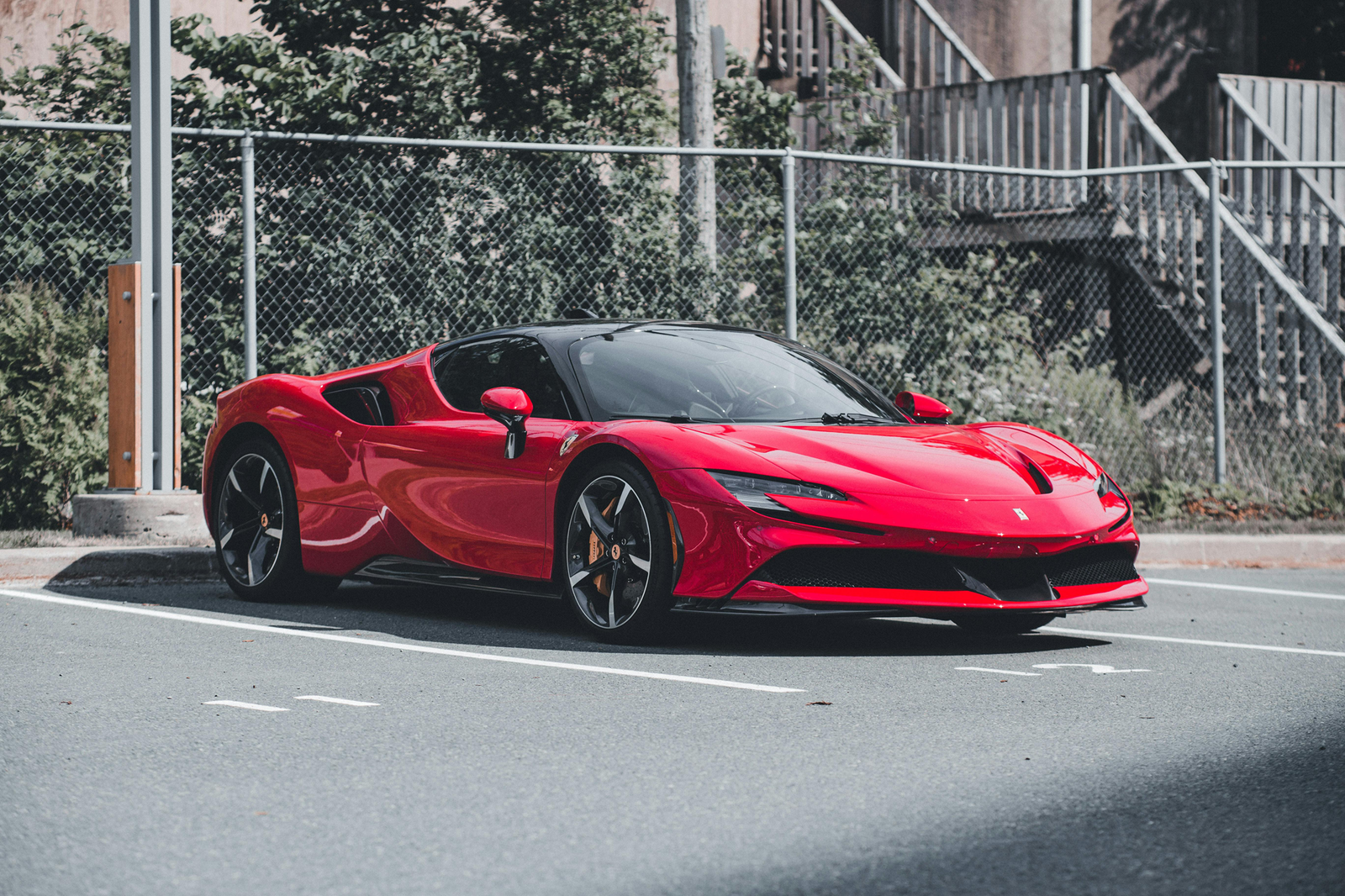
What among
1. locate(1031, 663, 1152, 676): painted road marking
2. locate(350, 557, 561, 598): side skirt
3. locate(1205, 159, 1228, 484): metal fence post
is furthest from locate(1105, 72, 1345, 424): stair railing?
locate(350, 557, 561, 598): side skirt

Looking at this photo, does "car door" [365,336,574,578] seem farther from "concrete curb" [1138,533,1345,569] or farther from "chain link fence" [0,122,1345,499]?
"concrete curb" [1138,533,1345,569]

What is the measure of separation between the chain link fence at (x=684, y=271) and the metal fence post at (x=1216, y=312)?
0.14 meters

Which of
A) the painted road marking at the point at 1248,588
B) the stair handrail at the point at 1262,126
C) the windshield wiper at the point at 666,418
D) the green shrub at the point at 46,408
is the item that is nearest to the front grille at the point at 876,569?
the windshield wiper at the point at 666,418

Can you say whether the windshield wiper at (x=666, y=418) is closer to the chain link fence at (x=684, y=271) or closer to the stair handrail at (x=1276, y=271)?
the chain link fence at (x=684, y=271)

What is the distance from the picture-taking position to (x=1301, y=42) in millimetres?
22891

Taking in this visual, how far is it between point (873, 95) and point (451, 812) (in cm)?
1291

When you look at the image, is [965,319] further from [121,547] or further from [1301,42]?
[1301,42]

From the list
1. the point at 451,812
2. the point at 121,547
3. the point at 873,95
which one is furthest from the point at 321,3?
the point at 451,812

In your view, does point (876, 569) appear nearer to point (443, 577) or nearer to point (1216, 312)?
point (443, 577)

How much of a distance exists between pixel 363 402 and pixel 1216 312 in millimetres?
6399

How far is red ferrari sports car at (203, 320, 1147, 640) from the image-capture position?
6.02 m

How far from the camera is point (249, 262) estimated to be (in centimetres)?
966

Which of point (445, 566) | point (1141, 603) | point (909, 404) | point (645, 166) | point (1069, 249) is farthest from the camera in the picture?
point (1069, 249)

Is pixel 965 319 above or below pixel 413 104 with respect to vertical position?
below
